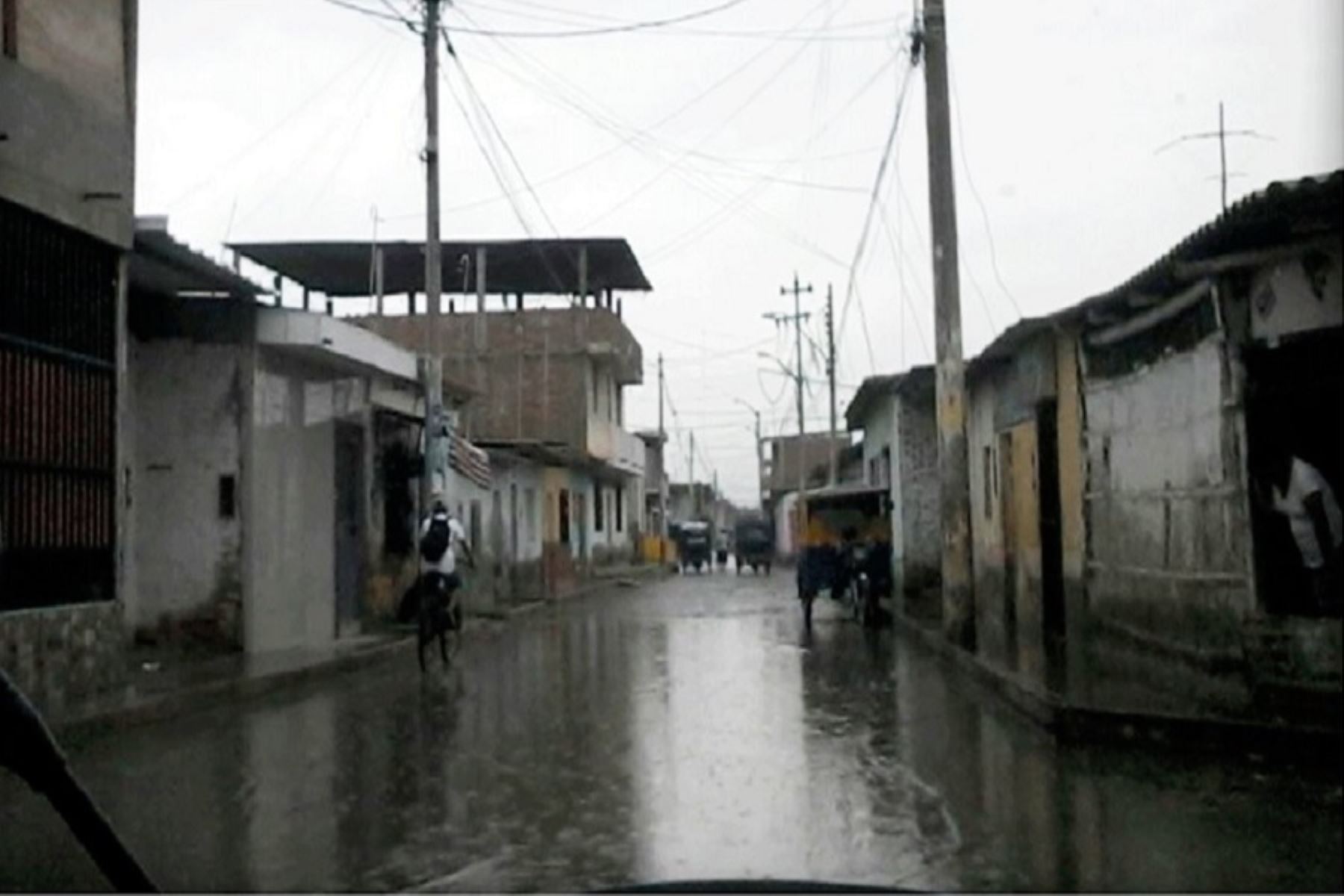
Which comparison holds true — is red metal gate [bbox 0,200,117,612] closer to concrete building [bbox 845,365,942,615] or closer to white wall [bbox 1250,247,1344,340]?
white wall [bbox 1250,247,1344,340]

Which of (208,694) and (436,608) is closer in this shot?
(208,694)

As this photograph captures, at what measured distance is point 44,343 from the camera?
13.5 m

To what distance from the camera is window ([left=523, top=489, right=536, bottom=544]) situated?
3984 cm

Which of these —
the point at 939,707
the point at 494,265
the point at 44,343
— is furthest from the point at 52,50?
the point at 494,265

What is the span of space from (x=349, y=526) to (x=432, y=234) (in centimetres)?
453

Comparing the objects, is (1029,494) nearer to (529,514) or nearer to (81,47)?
(81,47)

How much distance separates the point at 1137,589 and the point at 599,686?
5.42m

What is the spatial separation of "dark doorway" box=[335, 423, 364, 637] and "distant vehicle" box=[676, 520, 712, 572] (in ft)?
123

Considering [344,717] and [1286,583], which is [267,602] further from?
[1286,583]

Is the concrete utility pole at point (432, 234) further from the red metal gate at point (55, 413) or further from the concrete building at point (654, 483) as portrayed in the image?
the concrete building at point (654, 483)

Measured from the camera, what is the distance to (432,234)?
78.4ft

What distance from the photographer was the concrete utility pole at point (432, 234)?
23.8 m

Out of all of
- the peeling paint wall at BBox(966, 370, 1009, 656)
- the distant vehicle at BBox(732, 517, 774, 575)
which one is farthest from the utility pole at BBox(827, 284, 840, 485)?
the peeling paint wall at BBox(966, 370, 1009, 656)

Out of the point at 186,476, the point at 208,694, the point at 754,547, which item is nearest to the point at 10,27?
the point at 208,694
